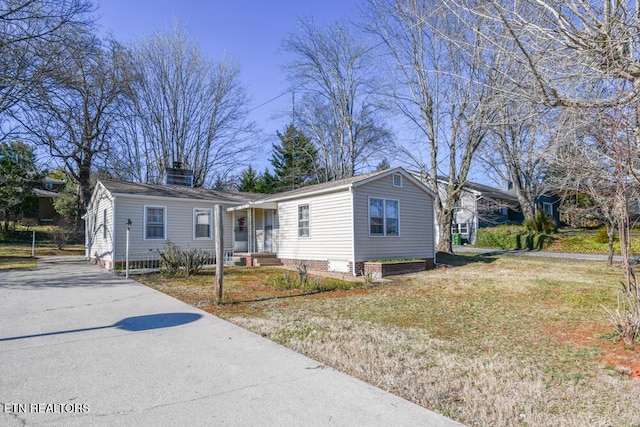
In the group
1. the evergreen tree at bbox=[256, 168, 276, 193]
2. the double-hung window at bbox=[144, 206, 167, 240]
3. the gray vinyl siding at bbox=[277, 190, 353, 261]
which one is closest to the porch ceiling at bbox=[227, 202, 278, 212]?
the gray vinyl siding at bbox=[277, 190, 353, 261]

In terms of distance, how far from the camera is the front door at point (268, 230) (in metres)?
16.7

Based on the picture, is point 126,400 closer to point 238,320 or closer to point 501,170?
point 238,320

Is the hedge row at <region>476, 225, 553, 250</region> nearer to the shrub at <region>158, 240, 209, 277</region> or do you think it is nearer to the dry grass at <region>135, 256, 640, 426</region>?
the dry grass at <region>135, 256, 640, 426</region>

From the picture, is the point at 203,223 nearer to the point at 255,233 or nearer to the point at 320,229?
the point at 255,233

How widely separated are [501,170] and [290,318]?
2427 cm

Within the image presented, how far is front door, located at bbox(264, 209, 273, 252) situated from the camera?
54.9 feet

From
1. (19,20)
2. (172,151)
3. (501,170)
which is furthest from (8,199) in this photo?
(501,170)

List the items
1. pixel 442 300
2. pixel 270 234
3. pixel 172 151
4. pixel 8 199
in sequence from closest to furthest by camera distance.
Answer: pixel 442 300
pixel 270 234
pixel 8 199
pixel 172 151

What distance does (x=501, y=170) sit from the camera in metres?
26.1

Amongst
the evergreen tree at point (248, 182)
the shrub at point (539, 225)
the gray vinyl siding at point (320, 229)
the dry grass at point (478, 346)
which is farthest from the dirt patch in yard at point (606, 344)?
the evergreen tree at point (248, 182)

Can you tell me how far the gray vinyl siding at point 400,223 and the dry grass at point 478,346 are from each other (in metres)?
3.51

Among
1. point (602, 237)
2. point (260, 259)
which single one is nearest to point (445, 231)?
point (602, 237)

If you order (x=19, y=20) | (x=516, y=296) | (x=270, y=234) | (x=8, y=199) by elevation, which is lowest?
(x=516, y=296)

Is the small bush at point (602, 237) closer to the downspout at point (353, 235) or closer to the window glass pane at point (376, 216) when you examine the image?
the window glass pane at point (376, 216)
